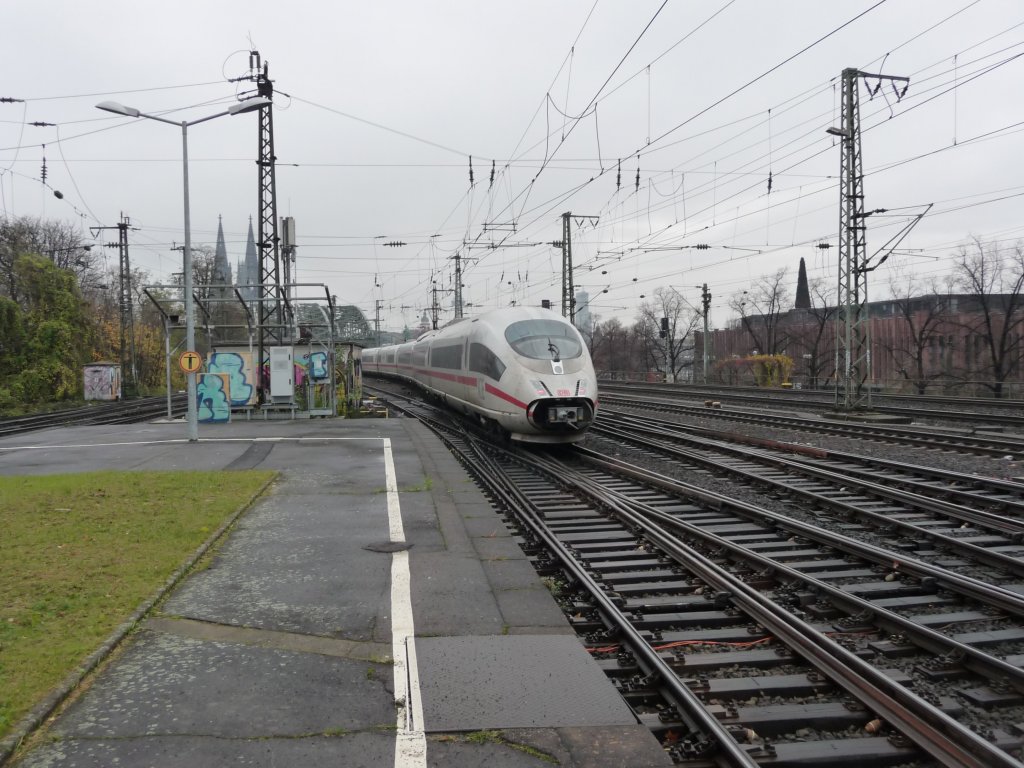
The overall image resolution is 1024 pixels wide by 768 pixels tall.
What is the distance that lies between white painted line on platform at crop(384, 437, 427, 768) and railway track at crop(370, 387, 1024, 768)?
123 cm

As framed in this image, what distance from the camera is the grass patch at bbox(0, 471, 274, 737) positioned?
4305mm

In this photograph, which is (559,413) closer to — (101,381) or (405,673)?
(405,673)

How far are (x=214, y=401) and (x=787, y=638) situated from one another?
2082 cm

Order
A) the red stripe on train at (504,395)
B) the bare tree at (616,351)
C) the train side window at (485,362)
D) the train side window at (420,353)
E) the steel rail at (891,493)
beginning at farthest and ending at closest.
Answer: the bare tree at (616,351) → the train side window at (420,353) → the train side window at (485,362) → the red stripe on train at (504,395) → the steel rail at (891,493)

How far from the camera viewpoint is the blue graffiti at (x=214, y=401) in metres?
22.3

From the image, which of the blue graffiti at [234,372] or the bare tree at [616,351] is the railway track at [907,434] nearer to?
the blue graffiti at [234,372]

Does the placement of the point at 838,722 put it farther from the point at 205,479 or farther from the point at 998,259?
the point at 998,259

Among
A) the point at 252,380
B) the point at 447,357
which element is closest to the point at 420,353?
the point at 252,380

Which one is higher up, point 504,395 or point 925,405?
point 504,395

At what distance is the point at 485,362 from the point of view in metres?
16.0

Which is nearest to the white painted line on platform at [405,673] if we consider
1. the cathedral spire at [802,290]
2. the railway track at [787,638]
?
the railway track at [787,638]

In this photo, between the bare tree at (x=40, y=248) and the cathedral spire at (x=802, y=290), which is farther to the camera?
the cathedral spire at (x=802, y=290)

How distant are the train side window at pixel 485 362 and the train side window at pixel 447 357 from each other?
5.24 feet

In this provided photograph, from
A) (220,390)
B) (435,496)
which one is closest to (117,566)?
(435,496)
